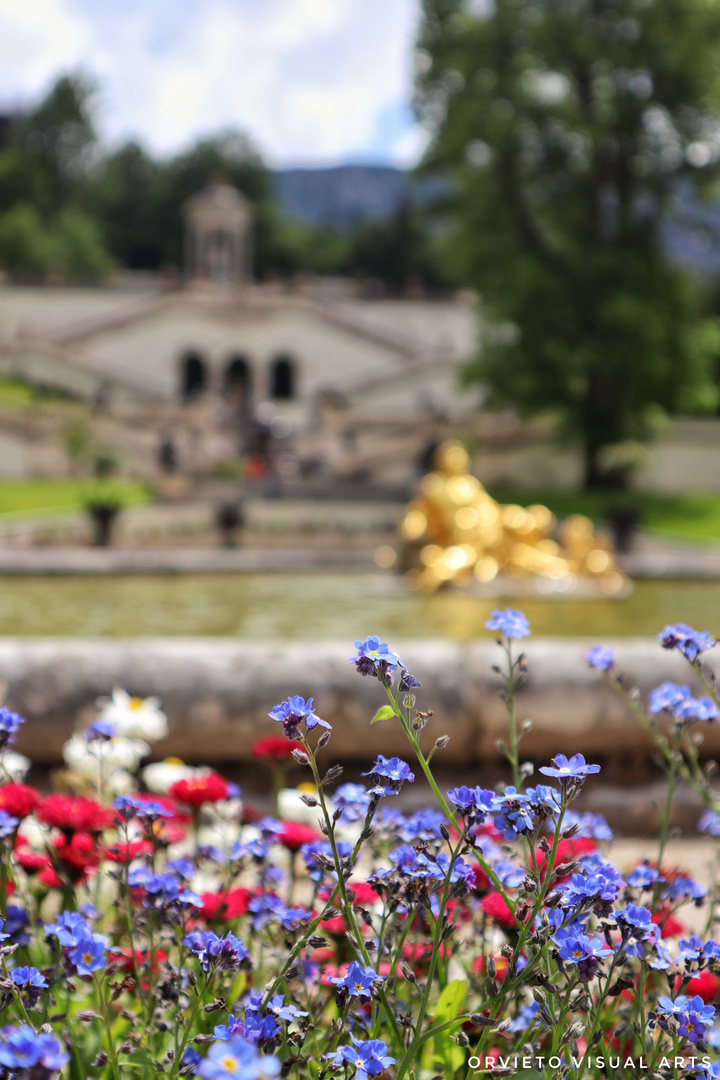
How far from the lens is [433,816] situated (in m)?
1.77

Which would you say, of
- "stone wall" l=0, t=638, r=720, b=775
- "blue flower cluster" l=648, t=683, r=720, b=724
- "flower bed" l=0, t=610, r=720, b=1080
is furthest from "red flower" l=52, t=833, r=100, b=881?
"stone wall" l=0, t=638, r=720, b=775

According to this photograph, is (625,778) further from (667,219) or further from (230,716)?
(667,219)

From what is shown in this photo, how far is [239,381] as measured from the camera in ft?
162

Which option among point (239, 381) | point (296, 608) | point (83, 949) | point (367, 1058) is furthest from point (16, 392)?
point (367, 1058)

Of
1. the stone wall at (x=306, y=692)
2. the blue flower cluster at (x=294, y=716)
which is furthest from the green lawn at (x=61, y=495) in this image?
the blue flower cluster at (x=294, y=716)

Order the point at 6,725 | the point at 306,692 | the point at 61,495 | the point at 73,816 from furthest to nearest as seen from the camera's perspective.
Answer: the point at 61,495
the point at 306,692
the point at 73,816
the point at 6,725

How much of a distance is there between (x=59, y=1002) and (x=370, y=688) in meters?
1.98

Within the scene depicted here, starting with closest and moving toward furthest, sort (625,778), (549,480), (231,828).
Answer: (231,828)
(625,778)
(549,480)

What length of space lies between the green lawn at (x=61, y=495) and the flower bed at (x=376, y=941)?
48.2 ft

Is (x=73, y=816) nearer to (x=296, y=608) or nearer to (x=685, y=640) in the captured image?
(x=685, y=640)

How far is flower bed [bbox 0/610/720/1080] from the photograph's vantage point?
53.0 inches

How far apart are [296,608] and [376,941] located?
5.98 meters

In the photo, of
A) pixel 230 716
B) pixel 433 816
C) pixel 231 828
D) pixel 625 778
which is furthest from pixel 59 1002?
pixel 625 778

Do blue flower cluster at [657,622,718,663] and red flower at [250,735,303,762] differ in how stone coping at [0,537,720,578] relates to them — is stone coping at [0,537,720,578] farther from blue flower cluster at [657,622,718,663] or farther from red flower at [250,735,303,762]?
blue flower cluster at [657,622,718,663]
